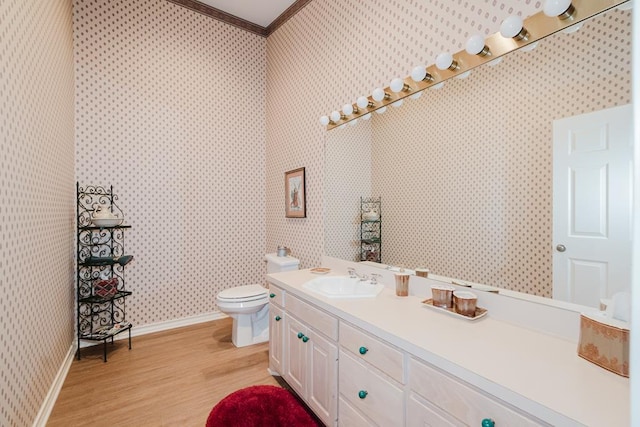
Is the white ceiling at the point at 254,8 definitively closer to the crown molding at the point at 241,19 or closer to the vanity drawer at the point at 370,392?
the crown molding at the point at 241,19

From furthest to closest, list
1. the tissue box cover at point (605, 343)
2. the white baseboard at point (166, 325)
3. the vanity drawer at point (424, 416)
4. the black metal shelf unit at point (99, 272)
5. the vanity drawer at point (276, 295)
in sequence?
the white baseboard at point (166, 325)
the black metal shelf unit at point (99, 272)
the vanity drawer at point (276, 295)
the vanity drawer at point (424, 416)
the tissue box cover at point (605, 343)

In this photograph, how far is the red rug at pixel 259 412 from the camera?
1.71 meters

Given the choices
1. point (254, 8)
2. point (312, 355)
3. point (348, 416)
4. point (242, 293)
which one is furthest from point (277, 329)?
point (254, 8)

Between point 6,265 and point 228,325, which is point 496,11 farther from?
point 228,325

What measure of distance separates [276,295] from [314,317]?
54 centimetres

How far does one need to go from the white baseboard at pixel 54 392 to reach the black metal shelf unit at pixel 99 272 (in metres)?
0.16

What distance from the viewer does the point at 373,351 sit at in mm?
1387

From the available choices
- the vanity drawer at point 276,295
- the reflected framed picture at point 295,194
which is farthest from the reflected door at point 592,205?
the reflected framed picture at point 295,194

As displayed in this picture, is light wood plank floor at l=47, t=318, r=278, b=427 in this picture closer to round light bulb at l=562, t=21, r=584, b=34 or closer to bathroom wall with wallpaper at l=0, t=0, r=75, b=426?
bathroom wall with wallpaper at l=0, t=0, r=75, b=426

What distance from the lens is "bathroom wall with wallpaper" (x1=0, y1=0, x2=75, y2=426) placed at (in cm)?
139

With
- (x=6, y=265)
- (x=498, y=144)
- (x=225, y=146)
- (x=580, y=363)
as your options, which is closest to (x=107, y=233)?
(x=225, y=146)

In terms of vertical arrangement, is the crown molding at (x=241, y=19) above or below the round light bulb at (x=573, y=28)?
above

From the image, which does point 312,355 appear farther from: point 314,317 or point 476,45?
point 476,45

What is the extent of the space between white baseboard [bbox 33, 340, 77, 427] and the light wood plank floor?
3 centimetres
